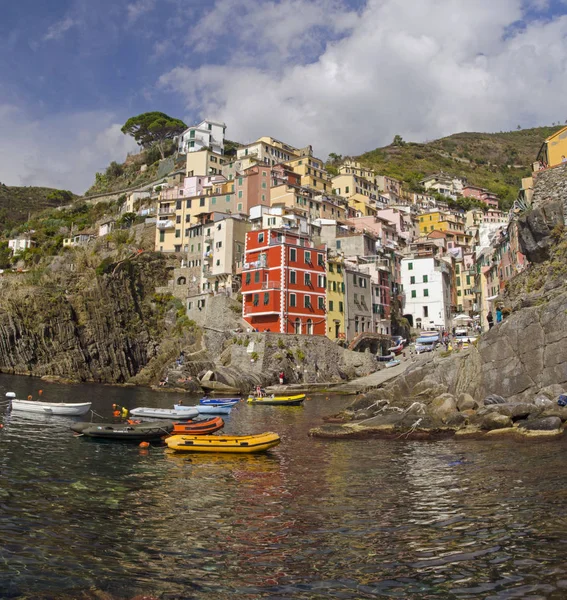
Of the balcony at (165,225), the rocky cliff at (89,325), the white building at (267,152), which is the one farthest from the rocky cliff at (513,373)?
the white building at (267,152)

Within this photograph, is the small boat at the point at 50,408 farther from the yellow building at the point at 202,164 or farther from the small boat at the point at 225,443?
the yellow building at the point at 202,164

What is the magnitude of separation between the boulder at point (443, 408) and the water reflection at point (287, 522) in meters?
5.78

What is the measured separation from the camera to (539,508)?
1366cm

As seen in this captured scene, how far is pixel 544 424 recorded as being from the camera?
79.8ft

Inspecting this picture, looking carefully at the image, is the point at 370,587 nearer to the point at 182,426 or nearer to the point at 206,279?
the point at 182,426

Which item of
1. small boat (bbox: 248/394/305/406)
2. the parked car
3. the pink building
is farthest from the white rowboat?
the pink building

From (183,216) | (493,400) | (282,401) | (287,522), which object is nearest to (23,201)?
(183,216)

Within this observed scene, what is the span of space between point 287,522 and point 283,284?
47971mm

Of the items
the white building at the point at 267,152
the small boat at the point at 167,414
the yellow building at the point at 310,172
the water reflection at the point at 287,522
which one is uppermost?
the white building at the point at 267,152

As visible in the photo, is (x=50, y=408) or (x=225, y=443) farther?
(x=50, y=408)

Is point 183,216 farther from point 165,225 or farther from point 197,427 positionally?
point 197,427

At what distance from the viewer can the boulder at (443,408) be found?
2929 cm

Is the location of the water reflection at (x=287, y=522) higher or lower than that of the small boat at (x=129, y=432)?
lower

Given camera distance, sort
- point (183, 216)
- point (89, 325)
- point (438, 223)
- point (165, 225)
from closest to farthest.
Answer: point (89, 325) → point (165, 225) → point (183, 216) → point (438, 223)
